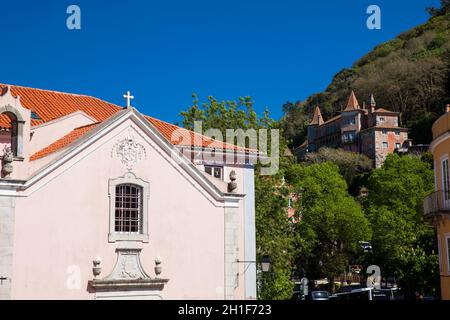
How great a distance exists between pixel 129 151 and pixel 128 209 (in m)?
1.99

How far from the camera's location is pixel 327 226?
62.3 meters

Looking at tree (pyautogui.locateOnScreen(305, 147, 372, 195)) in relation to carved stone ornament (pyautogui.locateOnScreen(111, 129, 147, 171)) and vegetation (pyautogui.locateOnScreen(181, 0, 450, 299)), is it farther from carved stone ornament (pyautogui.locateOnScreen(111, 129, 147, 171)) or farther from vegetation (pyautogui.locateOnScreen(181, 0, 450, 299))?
carved stone ornament (pyautogui.locateOnScreen(111, 129, 147, 171))

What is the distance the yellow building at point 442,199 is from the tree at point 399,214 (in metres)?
12.0

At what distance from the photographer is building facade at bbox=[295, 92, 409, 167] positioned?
348 feet

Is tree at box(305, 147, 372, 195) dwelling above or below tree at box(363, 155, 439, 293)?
above

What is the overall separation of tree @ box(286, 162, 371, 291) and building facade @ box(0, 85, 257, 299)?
121 feet

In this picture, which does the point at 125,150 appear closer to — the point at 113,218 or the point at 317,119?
the point at 113,218

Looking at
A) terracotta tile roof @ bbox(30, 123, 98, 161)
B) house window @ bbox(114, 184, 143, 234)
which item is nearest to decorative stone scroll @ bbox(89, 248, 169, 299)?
house window @ bbox(114, 184, 143, 234)

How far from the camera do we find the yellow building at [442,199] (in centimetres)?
2714

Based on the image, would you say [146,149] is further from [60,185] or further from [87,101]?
[87,101]

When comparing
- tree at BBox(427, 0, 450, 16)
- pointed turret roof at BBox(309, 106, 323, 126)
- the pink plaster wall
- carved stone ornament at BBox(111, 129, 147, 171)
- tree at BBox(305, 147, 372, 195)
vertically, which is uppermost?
tree at BBox(427, 0, 450, 16)

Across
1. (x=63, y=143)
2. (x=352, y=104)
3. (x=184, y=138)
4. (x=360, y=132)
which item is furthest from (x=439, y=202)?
(x=352, y=104)
